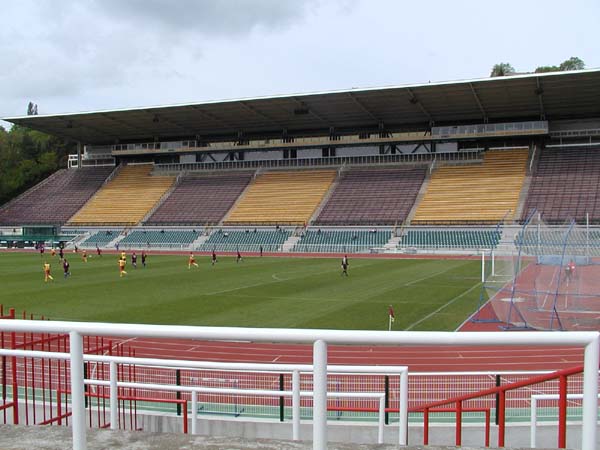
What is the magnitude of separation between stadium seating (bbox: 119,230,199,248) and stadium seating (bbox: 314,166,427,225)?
1363cm

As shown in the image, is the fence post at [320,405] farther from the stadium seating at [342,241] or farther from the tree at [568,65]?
the tree at [568,65]

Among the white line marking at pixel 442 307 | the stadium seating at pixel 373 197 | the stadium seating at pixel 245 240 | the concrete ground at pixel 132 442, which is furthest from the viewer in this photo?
the stadium seating at pixel 373 197

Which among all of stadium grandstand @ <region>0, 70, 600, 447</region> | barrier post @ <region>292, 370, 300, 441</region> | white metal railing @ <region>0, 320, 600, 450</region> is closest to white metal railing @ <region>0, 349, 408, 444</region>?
barrier post @ <region>292, 370, 300, 441</region>

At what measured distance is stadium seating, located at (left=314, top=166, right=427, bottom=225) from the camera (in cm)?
5869

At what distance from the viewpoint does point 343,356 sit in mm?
12750

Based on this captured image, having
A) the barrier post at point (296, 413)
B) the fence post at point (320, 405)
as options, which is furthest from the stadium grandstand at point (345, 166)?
the fence post at point (320, 405)

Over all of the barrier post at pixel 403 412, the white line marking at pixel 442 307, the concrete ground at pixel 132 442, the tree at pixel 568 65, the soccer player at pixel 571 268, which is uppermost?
the tree at pixel 568 65

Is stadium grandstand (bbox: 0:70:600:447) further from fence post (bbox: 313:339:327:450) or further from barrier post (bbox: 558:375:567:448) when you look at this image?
fence post (bbox: 313:339:327:450)

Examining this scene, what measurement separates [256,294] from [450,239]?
31.1 metres

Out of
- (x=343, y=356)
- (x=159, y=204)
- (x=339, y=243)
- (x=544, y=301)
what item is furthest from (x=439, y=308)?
(x=159, y=204)

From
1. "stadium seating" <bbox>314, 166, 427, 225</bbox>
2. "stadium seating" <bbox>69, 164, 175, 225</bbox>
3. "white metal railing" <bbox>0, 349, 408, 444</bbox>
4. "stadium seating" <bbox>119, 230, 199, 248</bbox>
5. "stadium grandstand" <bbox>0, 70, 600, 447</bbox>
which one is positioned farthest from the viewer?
"stadium seating" <bbox>69, 164, 175, 225</bbox>

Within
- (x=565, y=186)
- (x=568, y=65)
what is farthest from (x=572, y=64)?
(x=565, y=186)

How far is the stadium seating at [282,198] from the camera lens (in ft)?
203

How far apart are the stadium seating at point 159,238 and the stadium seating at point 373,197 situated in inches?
536
